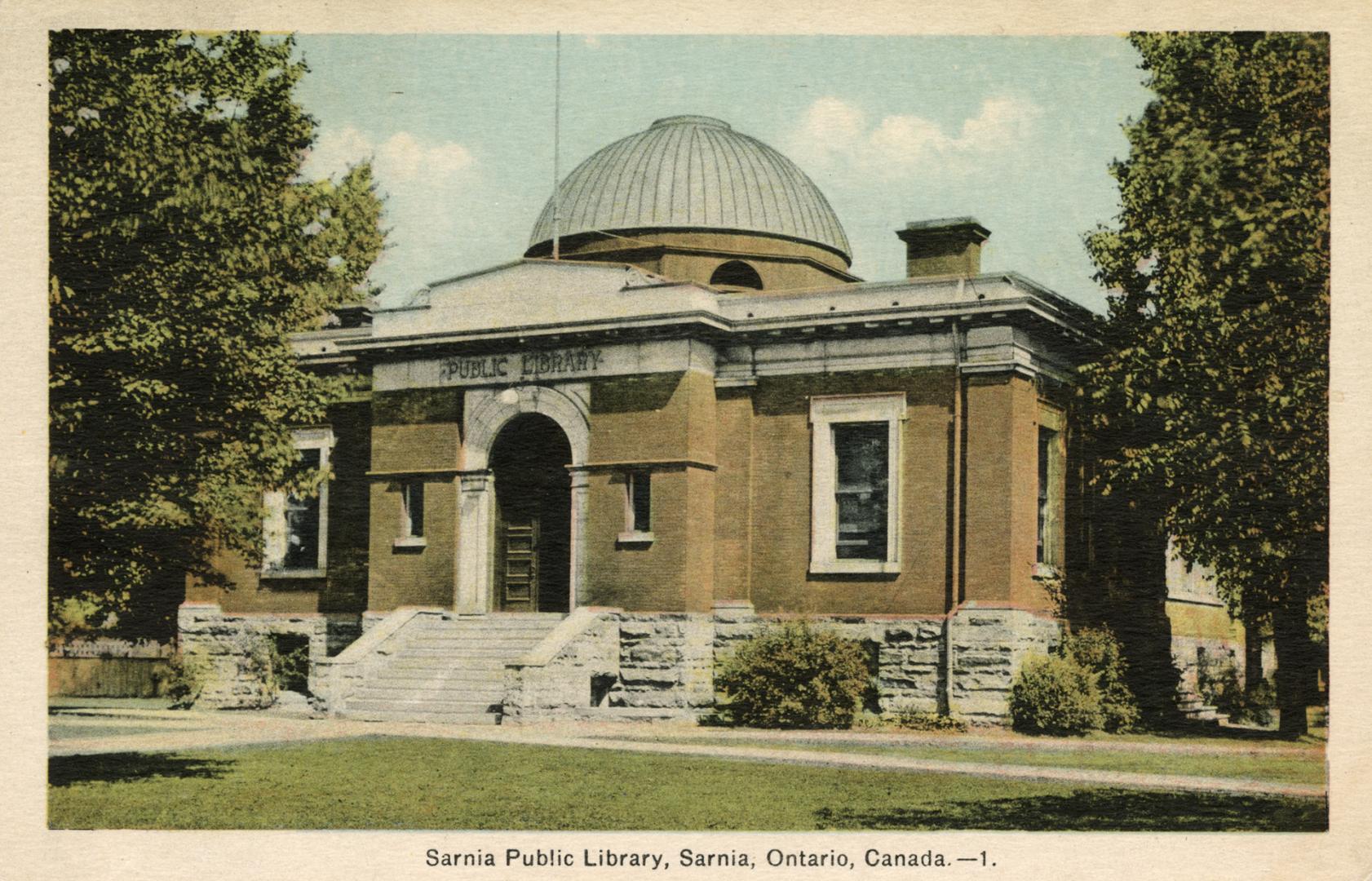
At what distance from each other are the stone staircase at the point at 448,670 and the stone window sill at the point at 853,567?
14.2 feet

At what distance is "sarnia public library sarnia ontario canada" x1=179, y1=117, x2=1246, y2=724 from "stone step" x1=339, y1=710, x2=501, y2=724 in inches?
2.1

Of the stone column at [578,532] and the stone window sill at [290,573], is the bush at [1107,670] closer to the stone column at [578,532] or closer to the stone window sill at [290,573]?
the stone column at [578,532]

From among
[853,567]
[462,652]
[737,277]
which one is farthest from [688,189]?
[462,652]

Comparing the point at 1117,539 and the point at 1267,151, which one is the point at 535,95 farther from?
the point at 1117,539

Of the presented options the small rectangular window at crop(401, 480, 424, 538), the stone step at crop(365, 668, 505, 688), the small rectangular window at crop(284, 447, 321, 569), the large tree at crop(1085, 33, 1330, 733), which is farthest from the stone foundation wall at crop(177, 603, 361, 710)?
the large tree at crop(1085, 33, 1330, 733)

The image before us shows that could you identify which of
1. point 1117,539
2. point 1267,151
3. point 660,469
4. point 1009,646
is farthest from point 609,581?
point 1267,151

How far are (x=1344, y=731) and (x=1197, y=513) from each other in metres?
6.97

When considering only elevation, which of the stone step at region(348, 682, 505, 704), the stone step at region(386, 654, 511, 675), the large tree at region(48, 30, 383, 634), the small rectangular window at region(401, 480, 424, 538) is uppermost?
the large tree at region(48, 30, 383, 634)

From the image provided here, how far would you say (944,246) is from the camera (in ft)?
92.5

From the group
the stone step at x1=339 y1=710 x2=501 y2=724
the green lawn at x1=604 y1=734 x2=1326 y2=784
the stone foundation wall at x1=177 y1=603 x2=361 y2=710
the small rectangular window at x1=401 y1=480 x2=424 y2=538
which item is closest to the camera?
the green lawn at x1=604 y1=734 x2=1326 y2=784

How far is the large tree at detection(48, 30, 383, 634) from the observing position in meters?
18.5

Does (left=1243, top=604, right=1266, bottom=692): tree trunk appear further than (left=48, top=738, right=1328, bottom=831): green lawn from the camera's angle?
Yes

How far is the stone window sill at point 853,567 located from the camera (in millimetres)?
27141

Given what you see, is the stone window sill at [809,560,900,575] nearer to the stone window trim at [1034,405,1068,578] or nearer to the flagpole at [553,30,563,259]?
the stone window trim at [1034,405,1068,578]
